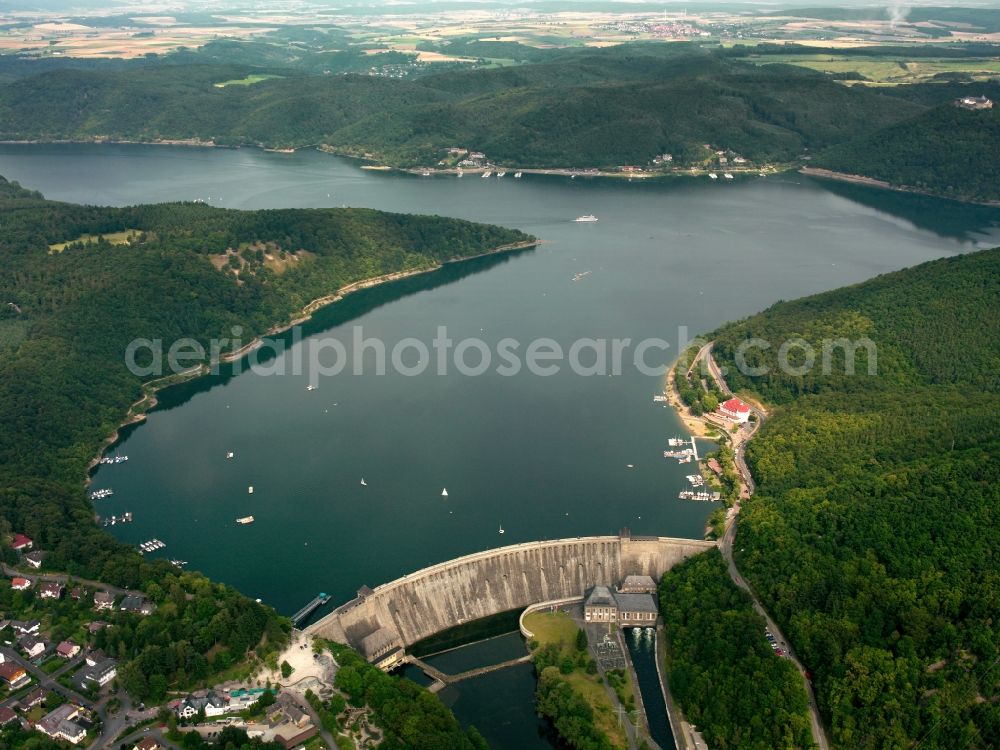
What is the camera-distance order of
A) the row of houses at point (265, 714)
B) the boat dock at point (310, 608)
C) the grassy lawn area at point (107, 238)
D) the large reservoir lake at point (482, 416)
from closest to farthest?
the row of houses at point (265, 714)
the boat dock at point (310, 608)
the large reservoir lake at point (482, 416)
the grassy lawn area at point (107, 238)

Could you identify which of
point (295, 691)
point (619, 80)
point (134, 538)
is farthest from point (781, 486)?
point (619, 80)

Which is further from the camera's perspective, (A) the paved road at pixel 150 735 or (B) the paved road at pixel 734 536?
(B) the paved road at pixel 734 536

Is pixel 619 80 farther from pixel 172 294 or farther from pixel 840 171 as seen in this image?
pixel 172 294

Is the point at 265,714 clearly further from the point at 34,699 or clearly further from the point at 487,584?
the point at 487,584

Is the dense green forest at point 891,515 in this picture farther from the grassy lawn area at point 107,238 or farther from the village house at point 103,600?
the grassy lawn area at point 107,238

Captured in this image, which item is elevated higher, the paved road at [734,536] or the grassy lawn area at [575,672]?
the paved road at [734,536]

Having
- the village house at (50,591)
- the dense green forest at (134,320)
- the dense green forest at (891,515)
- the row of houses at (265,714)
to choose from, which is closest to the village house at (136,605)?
the dense green forest at (134,320)
